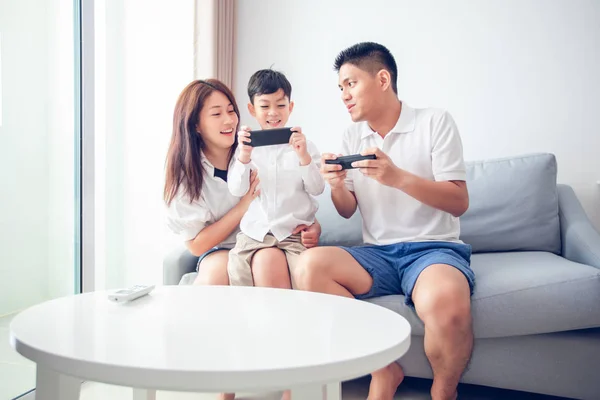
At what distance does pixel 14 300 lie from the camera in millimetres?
1793

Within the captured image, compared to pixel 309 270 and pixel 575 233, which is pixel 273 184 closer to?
pixel 309 270

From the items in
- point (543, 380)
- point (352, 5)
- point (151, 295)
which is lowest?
point (543, 380)

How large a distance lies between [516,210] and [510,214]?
0.03 meters

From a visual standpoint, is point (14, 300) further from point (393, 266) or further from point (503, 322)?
point (503, 322)

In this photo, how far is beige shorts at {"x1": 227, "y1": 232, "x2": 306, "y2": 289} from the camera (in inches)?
62.9

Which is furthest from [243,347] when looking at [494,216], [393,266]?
[494,216]

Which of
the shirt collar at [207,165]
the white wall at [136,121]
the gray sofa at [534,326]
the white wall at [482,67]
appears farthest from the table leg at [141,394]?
the white wall at [482,67]

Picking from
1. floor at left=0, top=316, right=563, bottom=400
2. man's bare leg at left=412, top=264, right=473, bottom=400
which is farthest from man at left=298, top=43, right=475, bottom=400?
floor at left=0, top=316, right=563, bottom=400

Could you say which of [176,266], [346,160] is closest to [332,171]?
[346,160]

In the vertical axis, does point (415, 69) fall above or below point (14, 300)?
above

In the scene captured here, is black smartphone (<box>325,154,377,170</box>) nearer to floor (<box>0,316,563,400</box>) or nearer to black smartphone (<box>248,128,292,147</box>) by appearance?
black smartphone (<box>248,128,292,147</box>)

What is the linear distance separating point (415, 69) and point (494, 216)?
0.84 m

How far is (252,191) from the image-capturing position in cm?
172

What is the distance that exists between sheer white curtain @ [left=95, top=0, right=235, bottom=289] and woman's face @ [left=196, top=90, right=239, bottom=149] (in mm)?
832
